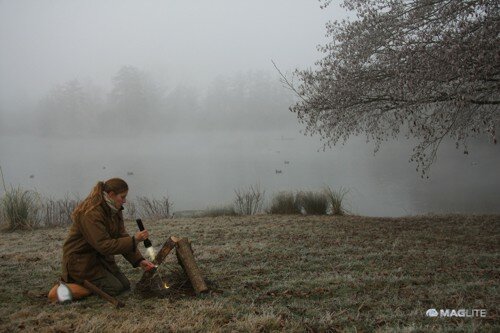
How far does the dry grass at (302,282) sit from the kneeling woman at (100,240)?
0.30 m

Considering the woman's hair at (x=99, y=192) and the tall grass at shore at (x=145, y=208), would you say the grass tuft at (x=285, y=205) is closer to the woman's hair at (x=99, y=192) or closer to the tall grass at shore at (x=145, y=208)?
the tall grass at shore at (x=145, y=208)

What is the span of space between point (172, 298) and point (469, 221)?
7952 mm

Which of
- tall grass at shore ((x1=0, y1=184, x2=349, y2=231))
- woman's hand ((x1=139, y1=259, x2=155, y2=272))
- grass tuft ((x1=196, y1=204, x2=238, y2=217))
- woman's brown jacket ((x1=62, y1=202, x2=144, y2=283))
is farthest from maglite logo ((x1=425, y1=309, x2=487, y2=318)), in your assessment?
grass tuft ((x1=196, y1=204, x2=238, y2=217))

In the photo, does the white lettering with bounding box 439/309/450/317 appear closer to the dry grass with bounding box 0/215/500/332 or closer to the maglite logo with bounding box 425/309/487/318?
the maglite logo with bounding box 425/309/487/318

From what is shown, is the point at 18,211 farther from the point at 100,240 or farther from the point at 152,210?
the point at 100,240

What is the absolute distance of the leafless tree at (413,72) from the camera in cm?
716

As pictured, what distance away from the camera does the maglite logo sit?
12.6 feet

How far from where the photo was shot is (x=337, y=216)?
1149cm

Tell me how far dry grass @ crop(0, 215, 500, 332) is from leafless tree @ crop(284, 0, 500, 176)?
6.66 ft

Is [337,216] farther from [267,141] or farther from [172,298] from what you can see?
[267,141]

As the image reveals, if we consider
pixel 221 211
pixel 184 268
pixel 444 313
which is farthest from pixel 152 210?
pixel 444 313

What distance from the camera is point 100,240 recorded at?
14.9ft

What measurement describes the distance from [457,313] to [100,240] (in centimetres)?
359

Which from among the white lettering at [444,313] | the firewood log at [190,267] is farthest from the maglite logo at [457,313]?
the firewood log at [190,267]
